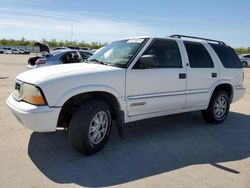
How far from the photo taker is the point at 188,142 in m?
5.57

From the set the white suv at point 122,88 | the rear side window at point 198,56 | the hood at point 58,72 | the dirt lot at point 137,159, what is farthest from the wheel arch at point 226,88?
the hood at point 58,72

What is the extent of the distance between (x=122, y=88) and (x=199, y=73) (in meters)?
2.06

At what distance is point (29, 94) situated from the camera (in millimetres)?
4355

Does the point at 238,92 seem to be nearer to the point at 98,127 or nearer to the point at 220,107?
the point at 220,107

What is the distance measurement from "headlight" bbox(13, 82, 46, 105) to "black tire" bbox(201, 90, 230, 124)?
12.9ft

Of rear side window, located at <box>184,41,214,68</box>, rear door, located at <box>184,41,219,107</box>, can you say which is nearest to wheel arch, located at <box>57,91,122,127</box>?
rear door, located at <box>184,41,219,107</box>

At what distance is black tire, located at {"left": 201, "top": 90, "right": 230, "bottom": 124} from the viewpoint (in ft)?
22.2

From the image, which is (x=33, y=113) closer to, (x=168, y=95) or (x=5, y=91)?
(x=168, y=95)

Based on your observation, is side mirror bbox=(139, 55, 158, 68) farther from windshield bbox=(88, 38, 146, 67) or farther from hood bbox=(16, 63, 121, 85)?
hood bbox=(16, 63, 121, 85)

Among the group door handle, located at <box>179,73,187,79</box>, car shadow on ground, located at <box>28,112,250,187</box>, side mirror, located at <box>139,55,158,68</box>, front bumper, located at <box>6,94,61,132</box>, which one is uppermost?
side mirror, located at <box>139,55,158,68</box>

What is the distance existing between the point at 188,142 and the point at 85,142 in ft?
6.67

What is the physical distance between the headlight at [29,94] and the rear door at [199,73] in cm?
298

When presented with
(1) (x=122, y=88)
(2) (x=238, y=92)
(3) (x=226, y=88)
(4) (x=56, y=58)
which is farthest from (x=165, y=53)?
(4) (x=56, y=58)

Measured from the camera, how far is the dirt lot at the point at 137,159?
3.91 metres
